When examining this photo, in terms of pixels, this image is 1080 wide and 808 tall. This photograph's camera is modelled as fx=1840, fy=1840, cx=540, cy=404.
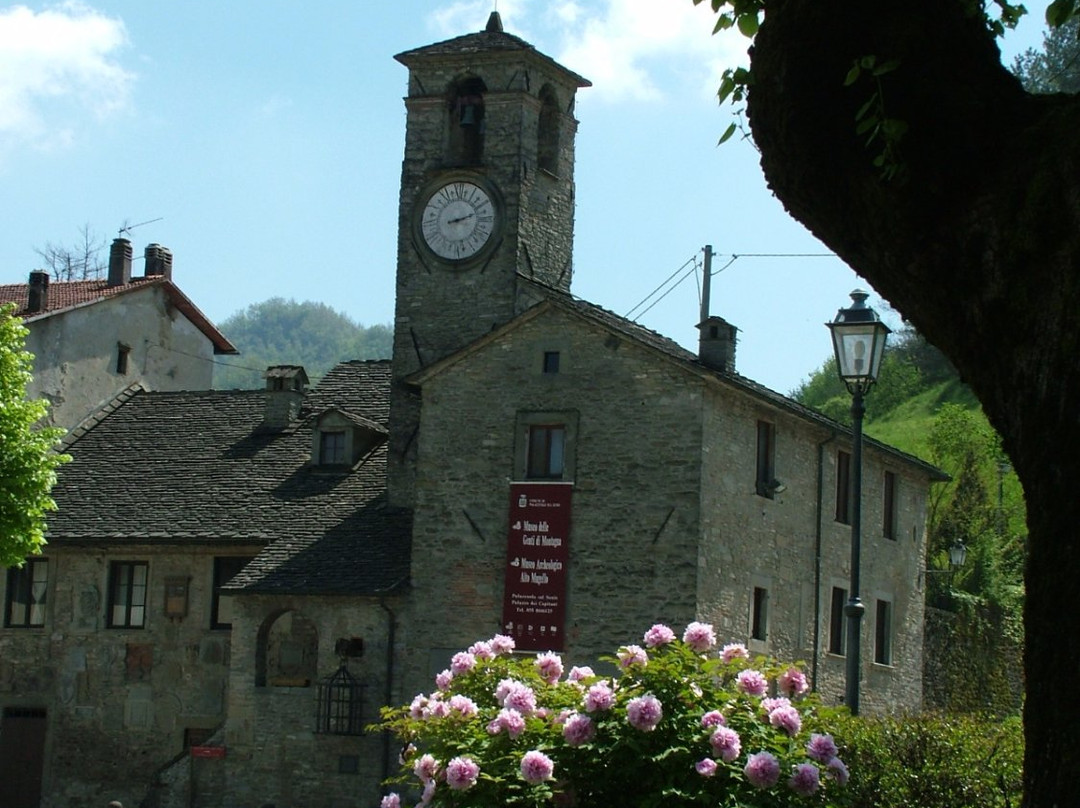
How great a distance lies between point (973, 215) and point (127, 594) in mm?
32116

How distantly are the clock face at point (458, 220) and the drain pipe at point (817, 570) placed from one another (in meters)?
7.67

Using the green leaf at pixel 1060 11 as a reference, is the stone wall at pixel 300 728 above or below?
below

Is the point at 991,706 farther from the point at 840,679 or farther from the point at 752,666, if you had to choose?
the point at 752,666

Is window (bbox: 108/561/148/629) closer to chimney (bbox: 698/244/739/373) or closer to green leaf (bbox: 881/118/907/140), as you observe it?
chimney (bbox: 698/244/739/373)

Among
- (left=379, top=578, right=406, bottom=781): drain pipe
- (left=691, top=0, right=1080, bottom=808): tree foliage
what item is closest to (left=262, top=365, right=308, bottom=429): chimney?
(left=379, top=578, right=406, bottom=781): drain pipe

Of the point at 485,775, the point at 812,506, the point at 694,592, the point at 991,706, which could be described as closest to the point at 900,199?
the point at 485,775

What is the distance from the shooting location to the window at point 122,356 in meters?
43.4

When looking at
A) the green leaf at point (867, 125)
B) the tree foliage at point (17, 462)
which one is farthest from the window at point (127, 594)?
the green leaf at point (867, 125)

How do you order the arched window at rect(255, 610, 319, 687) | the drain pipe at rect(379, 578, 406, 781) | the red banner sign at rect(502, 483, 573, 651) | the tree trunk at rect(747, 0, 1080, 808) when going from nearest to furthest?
1. the tree trunk at rect(747, 0, 1080, 808)
2. the red banner sign at rect(502, 483, 573, 651)
3. the drain pipe at rect(379, 578, 406, 781)
4. the arched window at rect(255, 610, 319, 687)

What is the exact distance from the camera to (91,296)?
4316cm

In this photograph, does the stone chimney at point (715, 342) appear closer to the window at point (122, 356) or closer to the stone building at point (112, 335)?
the stone building at point (112, 335)

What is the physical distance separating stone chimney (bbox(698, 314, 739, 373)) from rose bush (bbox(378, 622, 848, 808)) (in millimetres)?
18346

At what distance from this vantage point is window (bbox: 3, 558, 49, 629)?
Result: 3641 cm

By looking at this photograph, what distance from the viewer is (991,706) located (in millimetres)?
41312
